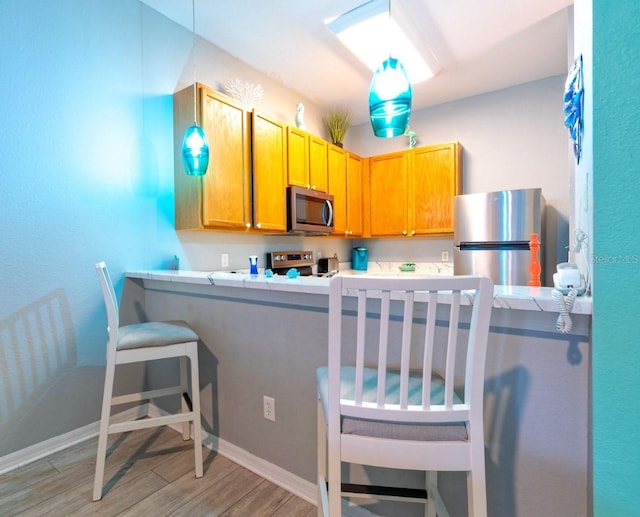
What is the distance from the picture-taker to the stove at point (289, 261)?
327 cm

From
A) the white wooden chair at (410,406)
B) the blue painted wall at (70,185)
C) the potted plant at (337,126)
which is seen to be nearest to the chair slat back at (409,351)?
the white wooden chair at (410,406)

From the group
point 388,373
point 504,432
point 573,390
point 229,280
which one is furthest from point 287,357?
point 573,390

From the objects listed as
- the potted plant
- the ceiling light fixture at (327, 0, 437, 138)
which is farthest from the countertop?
the potted plant

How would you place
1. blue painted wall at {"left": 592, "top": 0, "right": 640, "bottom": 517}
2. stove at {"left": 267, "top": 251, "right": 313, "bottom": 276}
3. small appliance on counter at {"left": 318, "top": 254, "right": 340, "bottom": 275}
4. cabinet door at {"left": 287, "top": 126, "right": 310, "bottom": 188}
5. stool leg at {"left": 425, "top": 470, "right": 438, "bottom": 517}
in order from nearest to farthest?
blue painted wall at {"left": 592, "top": 0, "right": 640, "bottom": 517}
stool leg at {"left": 425, "top": 470, "right": 438, "bottom": 517}
cabinet door at {"left": 287, "top": 126, "right": 310, "bottom": 188}
stove at {"left": 267, "top": 251, "right": 313, "bottom": 276}
small appliance on counter at {"left": 318, "top": 254, "right": 340, "bottom": 275}

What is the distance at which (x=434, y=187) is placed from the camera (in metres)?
3.63

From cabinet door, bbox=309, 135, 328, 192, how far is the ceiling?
0.60 metres

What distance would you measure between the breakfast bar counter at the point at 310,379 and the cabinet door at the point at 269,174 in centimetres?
100

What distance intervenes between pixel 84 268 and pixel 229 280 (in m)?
1.08

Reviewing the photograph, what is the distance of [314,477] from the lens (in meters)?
1.53

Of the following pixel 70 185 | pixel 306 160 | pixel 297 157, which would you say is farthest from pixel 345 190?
pixel 70 185

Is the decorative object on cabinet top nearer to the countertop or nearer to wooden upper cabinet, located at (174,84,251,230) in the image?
wooden upper cabinet, located at (174,84,251,230)

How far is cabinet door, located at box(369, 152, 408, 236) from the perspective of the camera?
3820mm

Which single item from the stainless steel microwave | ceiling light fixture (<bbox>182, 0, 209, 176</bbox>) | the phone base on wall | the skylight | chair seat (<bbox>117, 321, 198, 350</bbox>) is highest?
the skylight

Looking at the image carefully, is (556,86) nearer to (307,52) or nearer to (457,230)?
(457,230)
